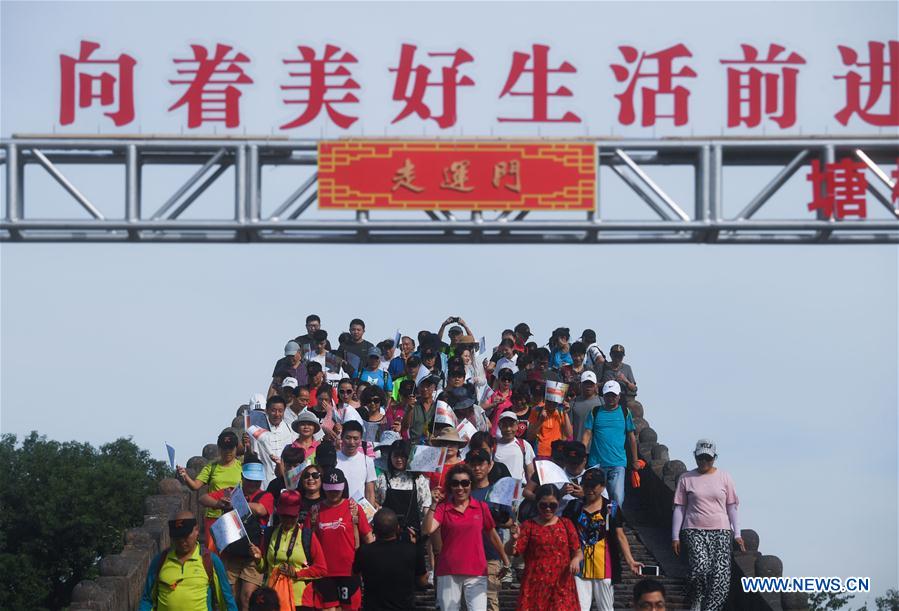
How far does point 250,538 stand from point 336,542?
0.66 m

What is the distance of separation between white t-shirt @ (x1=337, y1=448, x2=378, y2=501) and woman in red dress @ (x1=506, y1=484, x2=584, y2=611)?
2590mm

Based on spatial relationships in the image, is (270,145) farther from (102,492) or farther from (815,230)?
(102,492)

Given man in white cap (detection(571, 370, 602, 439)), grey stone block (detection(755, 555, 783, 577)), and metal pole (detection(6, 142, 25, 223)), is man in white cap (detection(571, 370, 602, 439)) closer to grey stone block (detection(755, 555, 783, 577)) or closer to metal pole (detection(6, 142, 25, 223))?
grey stone block (detection(755, 555, 783, 577))

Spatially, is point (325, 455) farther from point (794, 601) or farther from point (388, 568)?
point (794, 601)

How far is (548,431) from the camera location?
1800cm

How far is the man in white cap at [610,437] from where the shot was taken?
17.6 metres

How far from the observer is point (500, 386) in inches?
781

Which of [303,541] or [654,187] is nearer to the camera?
[303,541]

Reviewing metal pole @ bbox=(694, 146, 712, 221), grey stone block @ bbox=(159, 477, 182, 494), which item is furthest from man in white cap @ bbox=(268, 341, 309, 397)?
metal pole @ bbox=(694, 146, 712, 221)

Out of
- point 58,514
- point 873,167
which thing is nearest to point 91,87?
point 873,167

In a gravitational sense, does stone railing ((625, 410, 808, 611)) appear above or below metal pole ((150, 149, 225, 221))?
below

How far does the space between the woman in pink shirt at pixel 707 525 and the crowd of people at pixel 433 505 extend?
1 cm

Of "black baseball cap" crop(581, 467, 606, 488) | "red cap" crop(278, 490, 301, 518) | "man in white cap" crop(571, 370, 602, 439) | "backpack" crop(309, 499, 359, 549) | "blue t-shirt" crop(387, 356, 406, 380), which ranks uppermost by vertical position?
"blue t-shirt" crop(387, 356, 406, 380)

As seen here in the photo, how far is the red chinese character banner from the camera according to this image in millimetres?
16562
